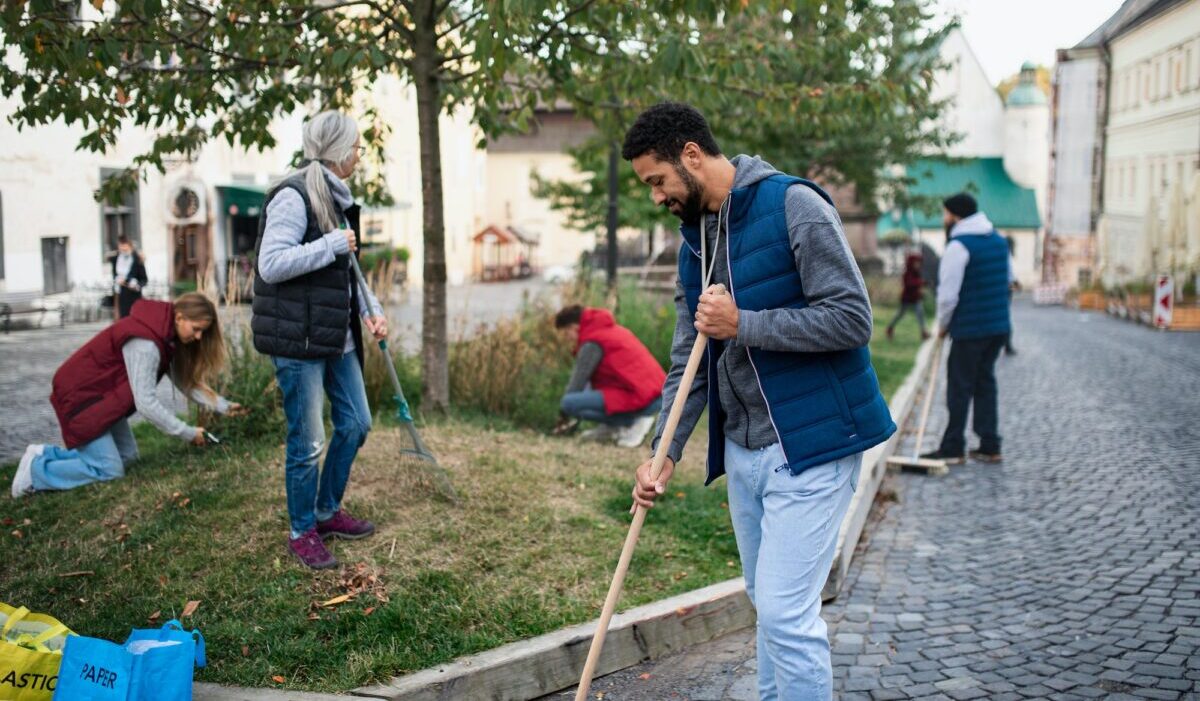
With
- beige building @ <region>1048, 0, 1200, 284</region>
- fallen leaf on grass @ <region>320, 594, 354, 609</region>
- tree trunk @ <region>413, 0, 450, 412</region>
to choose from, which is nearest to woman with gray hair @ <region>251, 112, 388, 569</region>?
fallen leaf on grass @ <region>320, 594, 354, 609</region>

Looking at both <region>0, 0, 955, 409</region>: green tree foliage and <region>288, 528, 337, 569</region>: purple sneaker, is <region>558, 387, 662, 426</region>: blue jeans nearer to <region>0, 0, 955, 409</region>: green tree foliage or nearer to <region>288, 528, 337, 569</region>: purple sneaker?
<region>0, 0, 955, 409</region>: green tree foliage

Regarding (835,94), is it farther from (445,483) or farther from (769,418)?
(769,418)

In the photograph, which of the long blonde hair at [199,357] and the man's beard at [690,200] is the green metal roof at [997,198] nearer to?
the long blonde hair at [199,357]

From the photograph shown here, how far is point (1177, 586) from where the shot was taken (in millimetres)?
5531

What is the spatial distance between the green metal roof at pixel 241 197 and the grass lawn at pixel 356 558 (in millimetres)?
19287

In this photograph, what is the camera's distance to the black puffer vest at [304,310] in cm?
492

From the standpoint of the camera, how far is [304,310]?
16.2 feet

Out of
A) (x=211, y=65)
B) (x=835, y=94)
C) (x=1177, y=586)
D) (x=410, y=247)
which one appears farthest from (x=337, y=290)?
(x=410, y=247)

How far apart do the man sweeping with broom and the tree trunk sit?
4441mm

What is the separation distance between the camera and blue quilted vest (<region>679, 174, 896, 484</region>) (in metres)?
3.25

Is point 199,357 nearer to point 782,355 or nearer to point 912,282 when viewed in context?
point 782,355

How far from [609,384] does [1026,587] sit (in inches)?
150

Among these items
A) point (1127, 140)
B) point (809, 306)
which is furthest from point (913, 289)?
point (809, 306)

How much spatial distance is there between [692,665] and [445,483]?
70.1 inches
